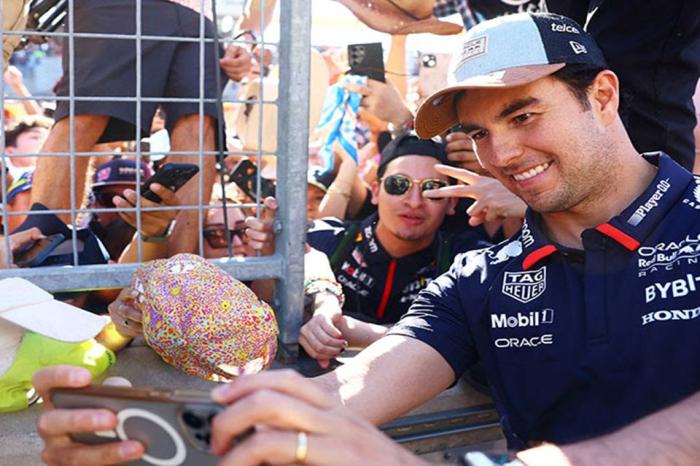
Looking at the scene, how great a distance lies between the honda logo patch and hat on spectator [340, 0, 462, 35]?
2.59m

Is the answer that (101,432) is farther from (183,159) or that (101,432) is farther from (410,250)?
(410,250)

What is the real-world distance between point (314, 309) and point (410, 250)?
2.72ft

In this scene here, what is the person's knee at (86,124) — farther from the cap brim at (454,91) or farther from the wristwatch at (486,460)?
the wristwatch at (486,460)

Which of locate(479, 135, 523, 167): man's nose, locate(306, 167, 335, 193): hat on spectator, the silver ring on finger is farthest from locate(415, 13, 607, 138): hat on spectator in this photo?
locate(306, 167, 335, 193): hat on spectator

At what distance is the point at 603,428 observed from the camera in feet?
6.16

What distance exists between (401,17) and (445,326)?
277cm

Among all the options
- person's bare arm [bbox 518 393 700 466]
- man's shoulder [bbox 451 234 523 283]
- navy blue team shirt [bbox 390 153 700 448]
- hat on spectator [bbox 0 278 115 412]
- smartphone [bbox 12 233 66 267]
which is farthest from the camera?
smartphone [bbox 12 233 66 267]

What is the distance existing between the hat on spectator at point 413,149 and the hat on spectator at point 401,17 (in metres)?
1.02

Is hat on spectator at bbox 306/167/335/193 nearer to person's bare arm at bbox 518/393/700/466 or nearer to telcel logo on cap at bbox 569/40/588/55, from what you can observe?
telcel logo on cap at bbox 569/40/588/55

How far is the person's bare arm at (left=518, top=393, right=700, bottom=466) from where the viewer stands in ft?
4.38

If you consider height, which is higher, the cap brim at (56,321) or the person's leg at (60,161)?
the person's leg at (60,161)

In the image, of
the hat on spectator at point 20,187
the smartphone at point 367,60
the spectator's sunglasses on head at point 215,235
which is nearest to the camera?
the spectator's sunglasses on head at point 215,235

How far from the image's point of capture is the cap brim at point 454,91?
203 centimetres

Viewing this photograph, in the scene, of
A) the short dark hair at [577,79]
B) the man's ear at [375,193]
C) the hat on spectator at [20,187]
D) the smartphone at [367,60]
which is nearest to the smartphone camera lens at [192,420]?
the short dark hair at [577,79]
